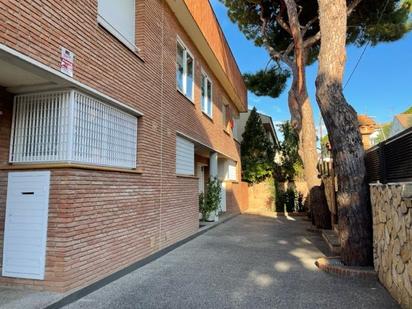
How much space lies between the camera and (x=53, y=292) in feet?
13.4

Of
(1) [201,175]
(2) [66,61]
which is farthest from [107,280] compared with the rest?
(1) [201,175]

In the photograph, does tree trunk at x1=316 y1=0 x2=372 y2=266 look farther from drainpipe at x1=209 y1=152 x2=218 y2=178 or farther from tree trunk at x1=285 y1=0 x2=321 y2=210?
drainpipe at x1=209 y1=152 x2=218 y2=178

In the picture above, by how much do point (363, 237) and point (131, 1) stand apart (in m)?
6.29

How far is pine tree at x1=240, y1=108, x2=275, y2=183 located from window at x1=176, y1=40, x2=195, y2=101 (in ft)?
33.4

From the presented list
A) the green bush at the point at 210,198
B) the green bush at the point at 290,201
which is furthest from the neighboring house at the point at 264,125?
the green bush at the point at 210,198

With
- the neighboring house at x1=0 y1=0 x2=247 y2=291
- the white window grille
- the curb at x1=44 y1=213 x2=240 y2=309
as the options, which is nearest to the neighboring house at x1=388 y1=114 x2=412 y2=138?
the curb at x1=44 y1=213 x2=240 y2=309

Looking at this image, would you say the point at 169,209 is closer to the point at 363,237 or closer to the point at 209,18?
the point at 363,237

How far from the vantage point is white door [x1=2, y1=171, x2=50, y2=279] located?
421 cm

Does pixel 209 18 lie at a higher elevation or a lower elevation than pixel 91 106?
higher

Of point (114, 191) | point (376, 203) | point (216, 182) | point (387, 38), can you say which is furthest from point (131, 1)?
point (387, 38)

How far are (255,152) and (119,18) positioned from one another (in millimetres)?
15135

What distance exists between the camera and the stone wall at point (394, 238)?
12.3ft

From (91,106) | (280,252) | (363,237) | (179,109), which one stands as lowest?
(280,252)

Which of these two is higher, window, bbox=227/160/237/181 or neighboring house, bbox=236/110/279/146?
neighboring house, bbox=236/110/279/146
